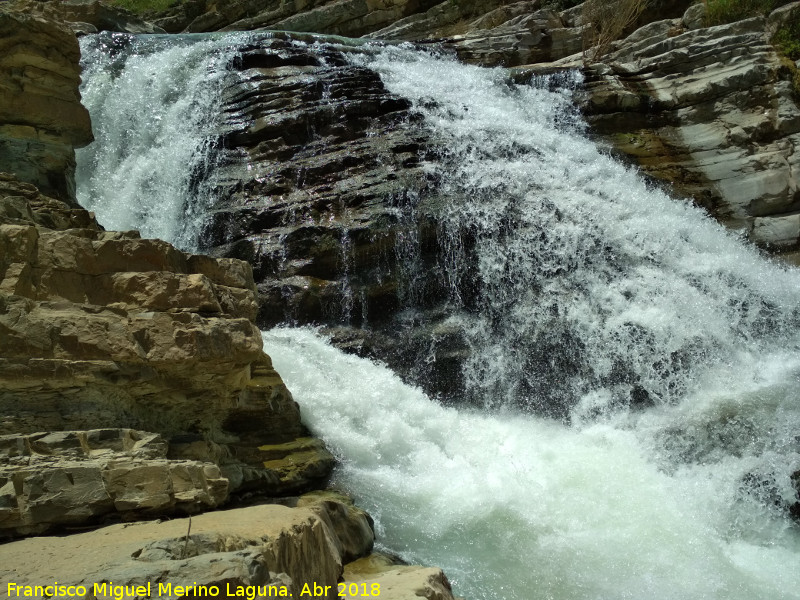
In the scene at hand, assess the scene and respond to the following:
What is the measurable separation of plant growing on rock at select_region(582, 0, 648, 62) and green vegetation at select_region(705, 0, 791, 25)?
198 centimetres

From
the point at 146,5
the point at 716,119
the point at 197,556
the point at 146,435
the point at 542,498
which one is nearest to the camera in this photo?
the point at 197,556

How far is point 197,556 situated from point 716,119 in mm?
12742

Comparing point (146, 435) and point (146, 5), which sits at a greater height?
point (146, 5)

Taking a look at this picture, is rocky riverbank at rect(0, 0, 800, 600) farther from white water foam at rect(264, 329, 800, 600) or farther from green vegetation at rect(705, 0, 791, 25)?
white water foam at rect(264, 329, 800, 600)

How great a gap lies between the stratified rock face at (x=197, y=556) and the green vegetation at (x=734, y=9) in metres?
14.3

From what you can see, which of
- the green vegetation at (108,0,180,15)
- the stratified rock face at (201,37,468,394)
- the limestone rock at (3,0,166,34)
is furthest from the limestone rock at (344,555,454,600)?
the green vegetation at (108,0,180,15)

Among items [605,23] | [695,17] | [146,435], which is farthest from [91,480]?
[605,23]

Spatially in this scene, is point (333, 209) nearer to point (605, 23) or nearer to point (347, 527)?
point (347, 527)

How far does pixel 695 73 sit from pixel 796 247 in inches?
167

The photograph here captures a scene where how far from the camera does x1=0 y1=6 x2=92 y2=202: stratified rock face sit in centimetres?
700

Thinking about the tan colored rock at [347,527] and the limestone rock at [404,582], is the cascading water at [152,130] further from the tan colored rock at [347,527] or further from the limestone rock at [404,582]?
the limestone rock at [404,582]

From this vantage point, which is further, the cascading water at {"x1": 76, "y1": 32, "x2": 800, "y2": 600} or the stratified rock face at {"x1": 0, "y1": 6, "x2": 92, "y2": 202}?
the stratified rock face at {"x1": 0, "y1": 6, "x2": 92, "y2": 202}

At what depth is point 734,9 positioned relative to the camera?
14039 mm

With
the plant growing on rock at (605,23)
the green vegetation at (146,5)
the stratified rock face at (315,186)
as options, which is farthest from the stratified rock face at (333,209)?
the green vegetation at (146,5)
